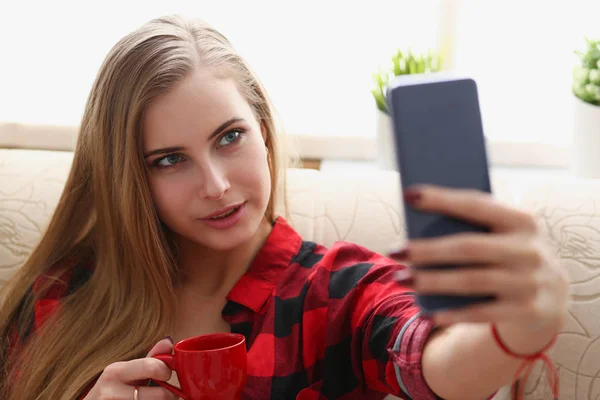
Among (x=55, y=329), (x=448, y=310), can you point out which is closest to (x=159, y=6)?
(x=55, y=329)

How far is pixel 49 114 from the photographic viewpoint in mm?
2096

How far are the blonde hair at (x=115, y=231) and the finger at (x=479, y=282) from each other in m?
0.70

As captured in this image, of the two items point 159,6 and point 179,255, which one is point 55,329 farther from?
point 159,6

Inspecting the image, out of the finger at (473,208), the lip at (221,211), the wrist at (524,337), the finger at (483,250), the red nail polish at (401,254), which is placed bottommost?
the lip at (221,211)

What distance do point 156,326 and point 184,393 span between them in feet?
1.09

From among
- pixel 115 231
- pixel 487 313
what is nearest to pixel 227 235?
pixel 115 231

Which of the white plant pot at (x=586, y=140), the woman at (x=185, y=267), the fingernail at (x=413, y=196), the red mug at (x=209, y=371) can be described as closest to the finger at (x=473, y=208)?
the fingernail at (x=413, y=196)

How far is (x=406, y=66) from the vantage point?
5.70 ft

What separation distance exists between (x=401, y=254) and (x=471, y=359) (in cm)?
18

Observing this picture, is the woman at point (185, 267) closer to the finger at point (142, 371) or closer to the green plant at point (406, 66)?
the finger at point (142, 371)

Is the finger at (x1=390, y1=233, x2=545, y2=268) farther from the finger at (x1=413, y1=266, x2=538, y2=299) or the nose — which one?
the nose

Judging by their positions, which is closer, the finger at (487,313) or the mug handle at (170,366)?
the finger at (487,313)

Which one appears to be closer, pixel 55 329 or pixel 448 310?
pixel 448 310

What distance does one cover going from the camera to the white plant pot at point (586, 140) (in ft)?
5.12
